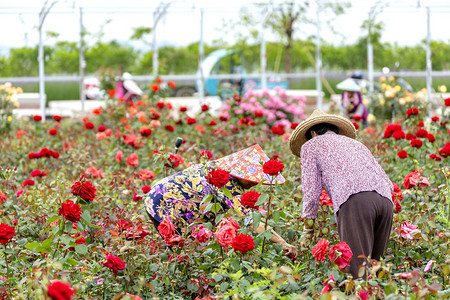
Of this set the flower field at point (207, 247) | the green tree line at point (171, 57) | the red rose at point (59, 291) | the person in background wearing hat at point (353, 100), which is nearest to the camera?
the red rose at point (59, 291)

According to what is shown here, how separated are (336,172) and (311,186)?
0.44 feet

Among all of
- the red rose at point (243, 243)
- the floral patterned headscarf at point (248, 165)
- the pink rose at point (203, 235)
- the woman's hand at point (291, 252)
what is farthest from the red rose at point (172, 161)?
the red rose at point (243, 243)

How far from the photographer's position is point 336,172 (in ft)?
8.95

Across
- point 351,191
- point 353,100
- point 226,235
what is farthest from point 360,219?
point 353,100

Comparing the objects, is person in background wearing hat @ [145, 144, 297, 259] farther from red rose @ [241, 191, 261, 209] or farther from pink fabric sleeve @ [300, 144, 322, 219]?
red rose @ [241, 191, 261, 209]

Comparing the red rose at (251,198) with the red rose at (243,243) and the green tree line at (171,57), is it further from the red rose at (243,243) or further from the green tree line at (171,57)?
the green tree line at (171,57)

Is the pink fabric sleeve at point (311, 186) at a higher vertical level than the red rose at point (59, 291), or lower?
higher

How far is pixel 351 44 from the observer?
35.3ft

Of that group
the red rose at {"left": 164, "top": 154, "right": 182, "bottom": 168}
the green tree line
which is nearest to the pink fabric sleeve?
the red rose at {"left": 164, "top": 154, "right": 182, "bottom": 168}

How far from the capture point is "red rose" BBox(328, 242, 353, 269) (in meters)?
2.23

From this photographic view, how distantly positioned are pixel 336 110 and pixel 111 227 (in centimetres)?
510

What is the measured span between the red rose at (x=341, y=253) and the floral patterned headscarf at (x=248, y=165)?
22.7 inches

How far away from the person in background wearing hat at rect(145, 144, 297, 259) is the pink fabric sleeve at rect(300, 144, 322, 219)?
139mm

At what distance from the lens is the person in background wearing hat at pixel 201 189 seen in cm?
279
